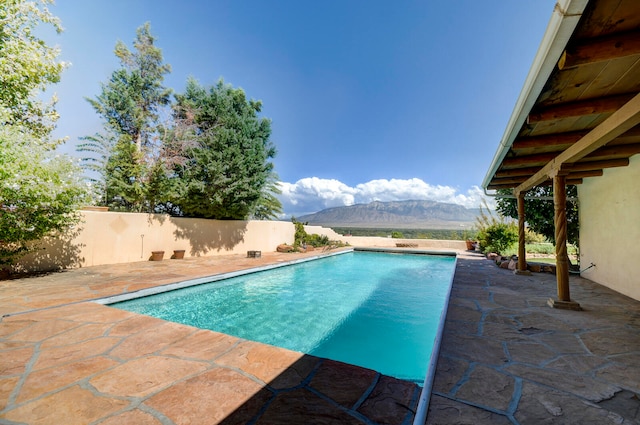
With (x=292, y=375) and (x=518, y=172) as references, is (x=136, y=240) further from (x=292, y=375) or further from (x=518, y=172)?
(x=518, y=172)

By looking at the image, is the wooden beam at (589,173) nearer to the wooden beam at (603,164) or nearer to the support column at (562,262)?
the wooden beam at (603,164)

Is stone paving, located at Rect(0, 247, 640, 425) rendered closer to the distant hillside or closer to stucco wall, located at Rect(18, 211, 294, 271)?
stucco wall, located at Rect(18, 211, 294, 271)

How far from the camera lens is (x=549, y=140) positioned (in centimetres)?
375

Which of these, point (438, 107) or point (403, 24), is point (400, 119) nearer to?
point (438, 107)

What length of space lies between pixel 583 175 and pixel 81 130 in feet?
68.6

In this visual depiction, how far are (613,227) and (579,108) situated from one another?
4.44 meters

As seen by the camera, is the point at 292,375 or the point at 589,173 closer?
the point at 292,375

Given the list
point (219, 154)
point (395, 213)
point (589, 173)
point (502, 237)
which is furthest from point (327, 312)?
point (395, 213)

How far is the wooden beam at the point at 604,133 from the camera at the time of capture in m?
2.56

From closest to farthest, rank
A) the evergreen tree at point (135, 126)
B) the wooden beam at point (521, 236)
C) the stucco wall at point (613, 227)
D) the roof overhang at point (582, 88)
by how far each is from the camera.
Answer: the roof overhang at point (582, 88), the stucco wall at point (613, 227), the wooden beam at point (521, 236), the evergreen tree at point (135, 126)

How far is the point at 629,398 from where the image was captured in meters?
1.97

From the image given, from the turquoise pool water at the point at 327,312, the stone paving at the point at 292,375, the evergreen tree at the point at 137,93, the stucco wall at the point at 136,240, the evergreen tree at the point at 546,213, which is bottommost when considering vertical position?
the turquoise pool water at the point at 327,312

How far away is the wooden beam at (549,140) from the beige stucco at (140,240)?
10.8 m

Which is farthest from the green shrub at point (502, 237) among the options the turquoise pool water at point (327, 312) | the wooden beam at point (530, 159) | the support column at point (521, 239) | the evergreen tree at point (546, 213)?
the wooden beam at point (530, 159)
